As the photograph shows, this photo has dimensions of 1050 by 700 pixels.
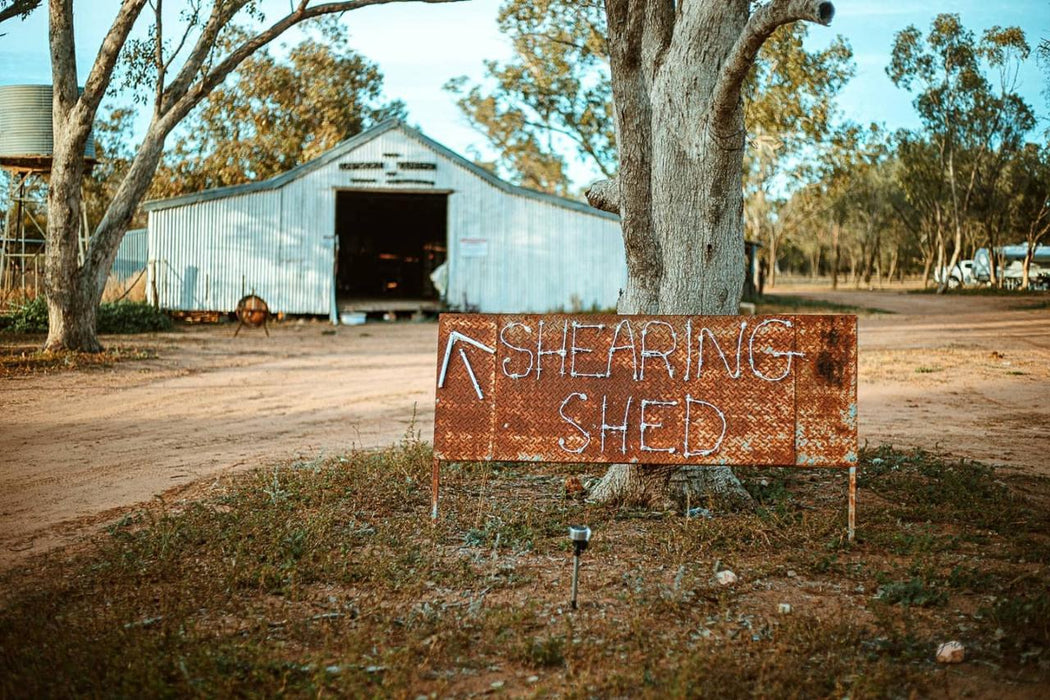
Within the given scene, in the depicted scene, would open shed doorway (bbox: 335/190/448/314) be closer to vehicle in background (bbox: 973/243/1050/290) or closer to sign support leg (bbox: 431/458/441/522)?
vehicle in background (bbox: 973/243/1050/290)

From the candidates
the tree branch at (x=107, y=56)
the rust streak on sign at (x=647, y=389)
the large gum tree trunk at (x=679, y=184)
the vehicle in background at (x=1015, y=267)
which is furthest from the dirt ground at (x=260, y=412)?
the vehicle in background at (x=1015, y=267)

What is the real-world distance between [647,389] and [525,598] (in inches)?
72.1

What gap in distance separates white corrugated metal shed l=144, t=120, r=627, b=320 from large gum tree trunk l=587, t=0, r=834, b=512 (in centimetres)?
2011

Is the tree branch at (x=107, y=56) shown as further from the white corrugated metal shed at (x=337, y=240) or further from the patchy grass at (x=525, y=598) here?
the patchy grass at (x=525, y=598)

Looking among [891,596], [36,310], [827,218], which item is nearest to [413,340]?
[36,310]

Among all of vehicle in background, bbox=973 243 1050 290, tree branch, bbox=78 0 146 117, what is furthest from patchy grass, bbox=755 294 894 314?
tree branch, bbox=78 0 146 117

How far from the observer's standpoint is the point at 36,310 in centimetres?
1969

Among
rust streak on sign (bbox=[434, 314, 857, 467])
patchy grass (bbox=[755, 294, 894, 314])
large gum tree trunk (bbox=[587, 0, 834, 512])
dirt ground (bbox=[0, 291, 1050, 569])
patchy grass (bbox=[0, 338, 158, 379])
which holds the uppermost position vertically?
large gum tree trunk (bbox=[587, 0, 834, 512])

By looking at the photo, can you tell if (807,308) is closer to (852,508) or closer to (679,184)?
(679,184)

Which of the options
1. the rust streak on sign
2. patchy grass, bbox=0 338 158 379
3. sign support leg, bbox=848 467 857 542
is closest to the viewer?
sign support leg, bbox=848 467 857 542

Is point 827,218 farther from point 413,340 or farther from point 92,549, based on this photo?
point 92,549

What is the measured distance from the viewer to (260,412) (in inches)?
441

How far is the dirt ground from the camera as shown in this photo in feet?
24.2

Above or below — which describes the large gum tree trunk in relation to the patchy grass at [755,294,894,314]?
above
